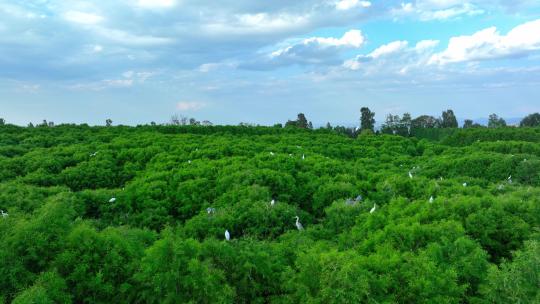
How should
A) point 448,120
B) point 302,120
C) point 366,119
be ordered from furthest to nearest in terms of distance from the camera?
point 448,120 → point 366,119 → point 302,120

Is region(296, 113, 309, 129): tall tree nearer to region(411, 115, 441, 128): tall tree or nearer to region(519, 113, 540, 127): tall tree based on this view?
region(411, 115, 441, 128): tall tree

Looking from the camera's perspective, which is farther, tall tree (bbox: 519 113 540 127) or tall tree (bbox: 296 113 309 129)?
tall tree (bbox: 519 113 540 127)

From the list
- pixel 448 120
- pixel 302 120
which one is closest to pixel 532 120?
pixel 448 120

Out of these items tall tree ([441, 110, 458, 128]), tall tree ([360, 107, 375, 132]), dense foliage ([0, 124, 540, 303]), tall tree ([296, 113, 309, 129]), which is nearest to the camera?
dense foliage ([0, 124, 540, 303])

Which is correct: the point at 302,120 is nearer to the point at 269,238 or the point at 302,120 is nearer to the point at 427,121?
the point at 427,121

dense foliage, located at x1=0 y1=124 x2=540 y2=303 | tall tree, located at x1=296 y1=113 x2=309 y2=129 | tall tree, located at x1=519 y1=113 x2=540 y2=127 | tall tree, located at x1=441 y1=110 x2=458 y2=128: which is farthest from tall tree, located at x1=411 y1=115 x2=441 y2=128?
dense foliage, located at x1=0 y1=124 x2=540 y2=303

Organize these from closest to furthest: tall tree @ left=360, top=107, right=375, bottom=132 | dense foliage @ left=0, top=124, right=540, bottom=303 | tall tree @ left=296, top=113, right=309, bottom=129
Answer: dense foliage @ left=0, top=124, right=540, bottom=303 → tall tree @ left=296, top=113, right=309, bottom=129 → tall tree @ left=360, top=107, right=375, bottom=132

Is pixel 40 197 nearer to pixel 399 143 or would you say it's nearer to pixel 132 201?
pixel 132 201
